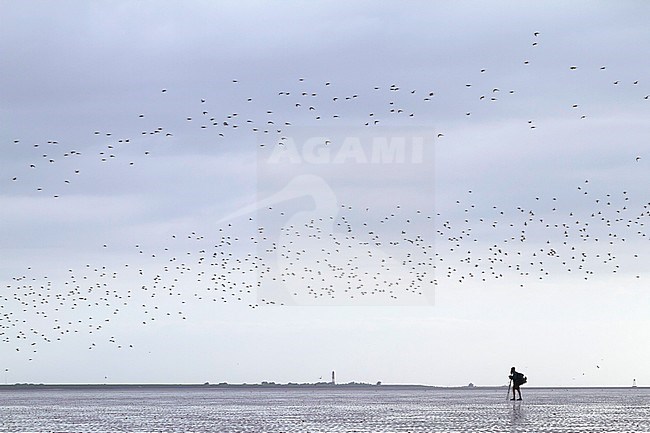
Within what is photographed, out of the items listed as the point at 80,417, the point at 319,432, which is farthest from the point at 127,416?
the point at 319,432

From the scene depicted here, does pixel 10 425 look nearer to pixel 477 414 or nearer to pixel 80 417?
pixel 80 417

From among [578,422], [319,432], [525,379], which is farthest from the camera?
[525,379]

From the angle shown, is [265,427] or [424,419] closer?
[265,427]

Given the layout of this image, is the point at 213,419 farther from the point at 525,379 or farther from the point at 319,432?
the point at 525,379

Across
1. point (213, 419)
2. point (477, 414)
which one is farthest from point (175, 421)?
point (477, 414)

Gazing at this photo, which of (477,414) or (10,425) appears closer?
(10,425)

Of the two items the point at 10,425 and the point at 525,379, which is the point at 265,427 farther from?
the point at 525,379

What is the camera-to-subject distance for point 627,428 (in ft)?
151

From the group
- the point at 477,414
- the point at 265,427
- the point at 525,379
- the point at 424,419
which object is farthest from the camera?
the point at 525,379

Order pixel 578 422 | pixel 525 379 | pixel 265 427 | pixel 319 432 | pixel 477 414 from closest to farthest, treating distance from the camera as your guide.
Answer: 1. pixel 319 432
2. pixel 265 427
3. pixel 578 422
4. pixel 477 414
5. pixel 525 379

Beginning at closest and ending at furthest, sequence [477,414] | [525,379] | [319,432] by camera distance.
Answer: [319,432] → [477,414] → [525,379]

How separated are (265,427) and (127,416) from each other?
1705cm

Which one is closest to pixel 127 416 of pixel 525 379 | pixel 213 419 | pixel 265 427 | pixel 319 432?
pixel 213 419

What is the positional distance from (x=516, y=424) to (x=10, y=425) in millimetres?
24229
